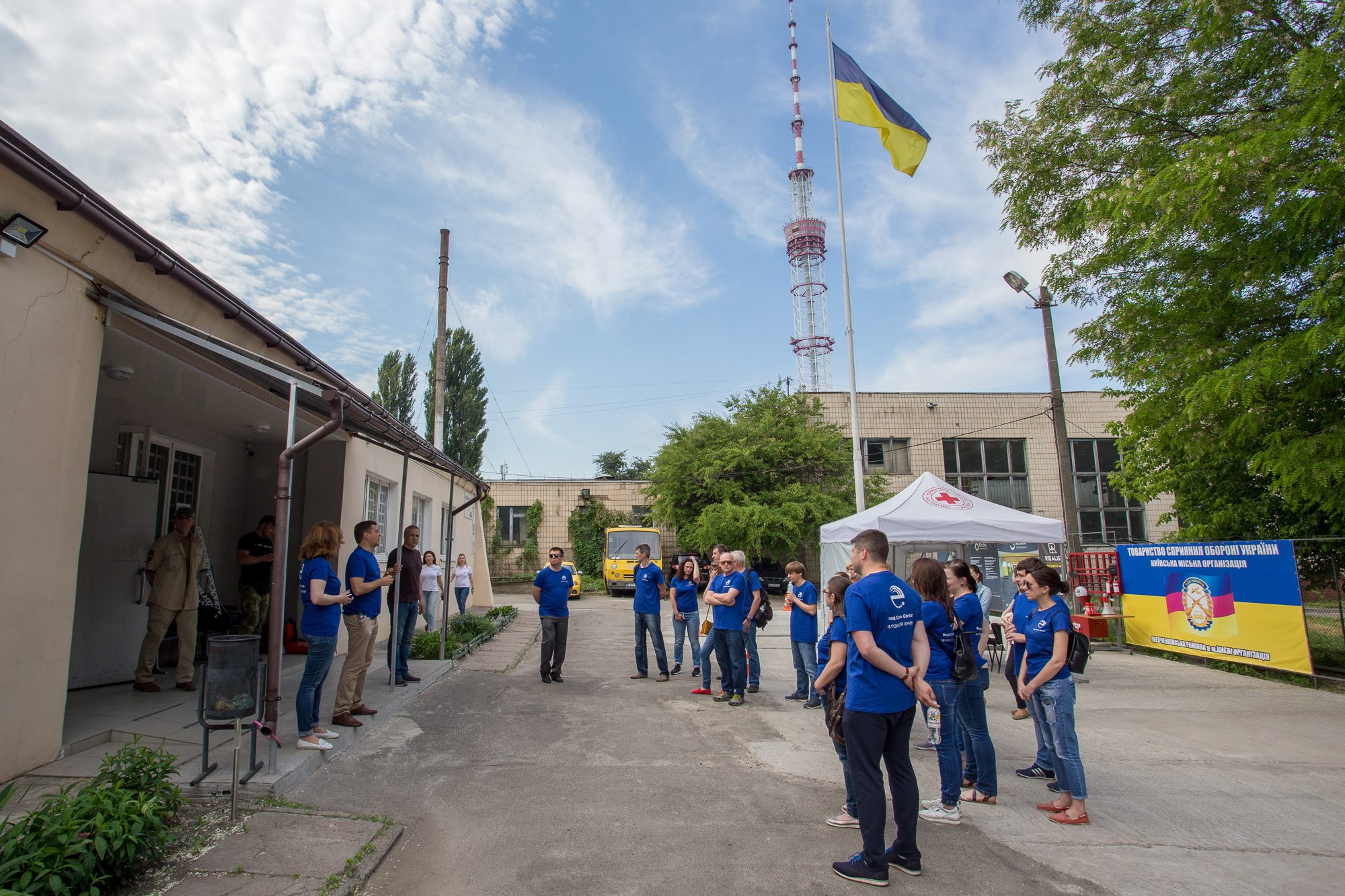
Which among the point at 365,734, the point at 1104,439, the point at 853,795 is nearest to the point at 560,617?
the point at 365,734

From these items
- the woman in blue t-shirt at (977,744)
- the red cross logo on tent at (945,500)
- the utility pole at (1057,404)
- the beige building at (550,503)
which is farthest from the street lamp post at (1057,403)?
the beige building at (550,503)

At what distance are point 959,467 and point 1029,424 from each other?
3553mm

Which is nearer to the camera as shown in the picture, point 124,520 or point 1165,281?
point 124,520

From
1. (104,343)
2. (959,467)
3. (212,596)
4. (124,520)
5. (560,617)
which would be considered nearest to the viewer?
(104,343)

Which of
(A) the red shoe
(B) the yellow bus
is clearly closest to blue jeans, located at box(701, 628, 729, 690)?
(A) the red shoe

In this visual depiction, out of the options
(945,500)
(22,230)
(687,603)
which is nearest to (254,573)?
(687,603)

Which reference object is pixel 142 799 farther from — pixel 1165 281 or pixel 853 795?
pixel 1165 281

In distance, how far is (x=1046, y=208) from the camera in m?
10.8

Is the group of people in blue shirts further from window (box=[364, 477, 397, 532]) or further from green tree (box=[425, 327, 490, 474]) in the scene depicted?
green tree (box=[425, 327, 490, 474])

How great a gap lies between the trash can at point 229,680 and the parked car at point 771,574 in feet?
77.0

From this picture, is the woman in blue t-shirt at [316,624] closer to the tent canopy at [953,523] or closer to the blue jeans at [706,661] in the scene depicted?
the blue jeans at [706,661]

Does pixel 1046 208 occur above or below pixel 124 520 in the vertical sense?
above

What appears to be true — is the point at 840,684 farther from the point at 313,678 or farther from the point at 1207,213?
the point at 1207,213

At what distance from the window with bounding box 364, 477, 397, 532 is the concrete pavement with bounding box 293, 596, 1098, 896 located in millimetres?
4889
